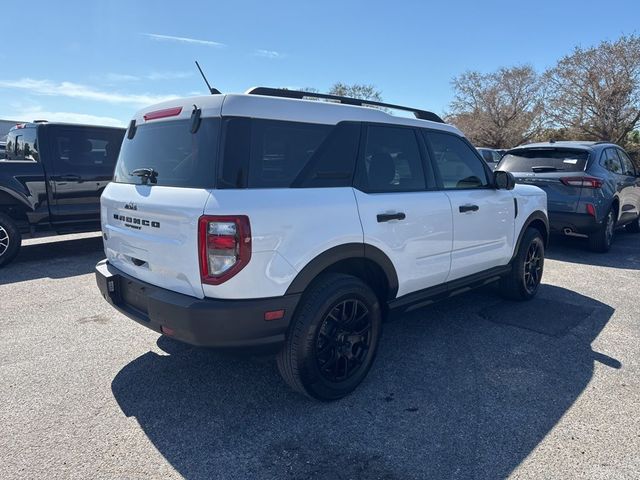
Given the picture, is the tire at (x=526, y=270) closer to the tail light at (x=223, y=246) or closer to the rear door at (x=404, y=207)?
the rear door at (x=404, y=207)

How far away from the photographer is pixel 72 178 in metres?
6.86

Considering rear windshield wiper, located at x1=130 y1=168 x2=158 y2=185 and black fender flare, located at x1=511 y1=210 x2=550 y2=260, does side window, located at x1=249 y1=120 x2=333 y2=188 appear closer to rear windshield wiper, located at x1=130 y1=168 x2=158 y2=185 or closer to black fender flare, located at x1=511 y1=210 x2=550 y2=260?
rear windshield wiper, located at x1=130 y1=168 x2=158 y2=185

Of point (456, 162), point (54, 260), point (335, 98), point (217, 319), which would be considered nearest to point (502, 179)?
point (456, 162)

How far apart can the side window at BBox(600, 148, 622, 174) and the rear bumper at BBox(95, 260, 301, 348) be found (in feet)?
22.9

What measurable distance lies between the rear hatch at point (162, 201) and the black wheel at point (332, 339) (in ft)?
2.17

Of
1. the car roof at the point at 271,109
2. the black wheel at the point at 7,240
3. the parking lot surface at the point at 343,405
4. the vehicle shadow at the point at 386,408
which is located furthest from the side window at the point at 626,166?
the black wheel at the point at 7,240

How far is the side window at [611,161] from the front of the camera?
7527 millimetres

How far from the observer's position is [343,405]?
301cm

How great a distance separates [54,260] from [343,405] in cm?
574

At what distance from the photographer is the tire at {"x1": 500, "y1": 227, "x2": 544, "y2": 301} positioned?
15.9 ft

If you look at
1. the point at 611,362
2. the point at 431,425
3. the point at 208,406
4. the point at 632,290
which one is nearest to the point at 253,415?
the point at 208,406

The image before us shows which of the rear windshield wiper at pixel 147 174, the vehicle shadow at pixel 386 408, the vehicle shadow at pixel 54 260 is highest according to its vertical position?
the rear windshield wiper at pixel 147 174

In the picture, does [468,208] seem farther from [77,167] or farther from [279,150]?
[77,167]

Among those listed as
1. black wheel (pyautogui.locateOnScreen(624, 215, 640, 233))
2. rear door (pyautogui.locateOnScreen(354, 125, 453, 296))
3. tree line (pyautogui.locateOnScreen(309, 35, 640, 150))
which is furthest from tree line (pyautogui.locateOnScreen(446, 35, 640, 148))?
rear door (pyautogui.locateOnScreen(354, 125, 453, 296))
